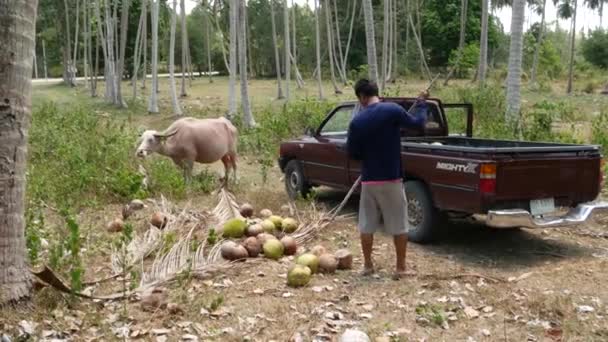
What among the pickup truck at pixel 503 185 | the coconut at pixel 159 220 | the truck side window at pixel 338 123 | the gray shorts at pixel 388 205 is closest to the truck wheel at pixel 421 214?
the pickup truck at pixel 503 185

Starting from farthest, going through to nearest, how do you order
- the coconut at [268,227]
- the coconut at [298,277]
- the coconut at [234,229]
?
the coconut at [268,227], the coconut at [234,229], the coconut at [298,277]

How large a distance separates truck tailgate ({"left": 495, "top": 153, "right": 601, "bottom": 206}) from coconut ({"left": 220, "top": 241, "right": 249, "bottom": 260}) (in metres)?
2.68

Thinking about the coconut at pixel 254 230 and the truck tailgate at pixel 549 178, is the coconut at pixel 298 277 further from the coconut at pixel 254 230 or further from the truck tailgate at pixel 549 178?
the truck tailgate at pixel 549 178

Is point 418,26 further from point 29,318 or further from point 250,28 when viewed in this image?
point 29,318

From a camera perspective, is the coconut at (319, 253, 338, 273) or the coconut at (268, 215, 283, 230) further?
the coconut at (268, 215, 283, 230)

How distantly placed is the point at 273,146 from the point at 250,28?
38.8m

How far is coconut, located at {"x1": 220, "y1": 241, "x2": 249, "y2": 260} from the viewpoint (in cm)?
655

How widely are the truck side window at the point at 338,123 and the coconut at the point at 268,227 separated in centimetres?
304

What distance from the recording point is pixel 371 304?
222 inches

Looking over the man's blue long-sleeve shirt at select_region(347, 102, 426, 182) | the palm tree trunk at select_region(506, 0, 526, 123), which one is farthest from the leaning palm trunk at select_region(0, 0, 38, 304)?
the palm tree trunk at select_region(506, 0, 526, 123)

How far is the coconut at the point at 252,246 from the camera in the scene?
6785mm

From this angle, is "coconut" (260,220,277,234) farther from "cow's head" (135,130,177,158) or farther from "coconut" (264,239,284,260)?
"cow's head" (135,130,177,158)

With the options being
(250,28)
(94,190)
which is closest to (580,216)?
(94,190)

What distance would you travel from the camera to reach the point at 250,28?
52.8 metres
